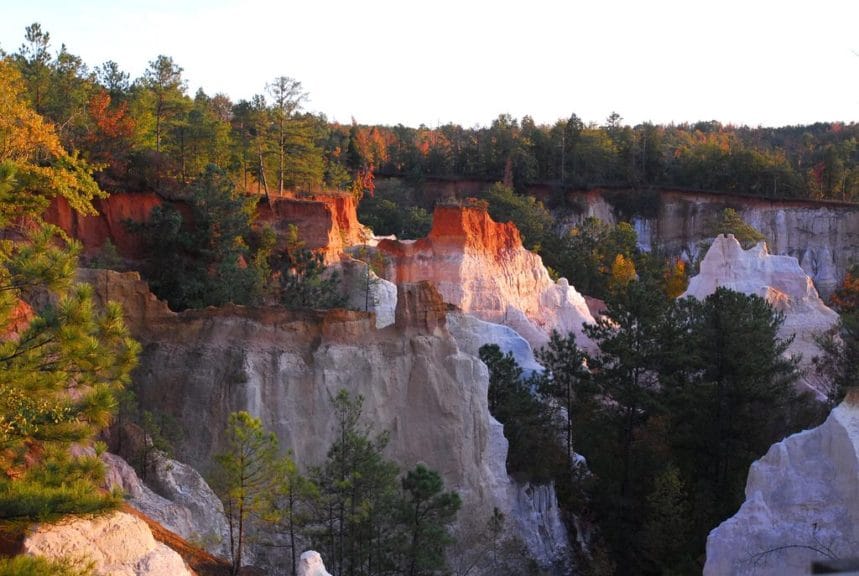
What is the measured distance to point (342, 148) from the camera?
7250 cm

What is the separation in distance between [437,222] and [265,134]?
998 cm

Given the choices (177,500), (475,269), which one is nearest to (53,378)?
(177,500)

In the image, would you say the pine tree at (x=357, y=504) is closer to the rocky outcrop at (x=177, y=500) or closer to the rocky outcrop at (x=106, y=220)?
the rocky outcrop at (x=177, y=500)

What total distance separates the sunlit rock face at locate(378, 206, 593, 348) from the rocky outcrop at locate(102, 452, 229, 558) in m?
20.0

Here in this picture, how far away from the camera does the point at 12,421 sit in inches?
395

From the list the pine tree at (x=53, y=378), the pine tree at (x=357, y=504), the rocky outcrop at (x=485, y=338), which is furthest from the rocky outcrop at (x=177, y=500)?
the rocky outcrop at (x=485, y=338)

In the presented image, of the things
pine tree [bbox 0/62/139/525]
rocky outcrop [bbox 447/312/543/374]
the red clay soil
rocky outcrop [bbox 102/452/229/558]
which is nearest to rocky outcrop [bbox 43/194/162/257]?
rocky outcrop [bbox 447/312/543/374]

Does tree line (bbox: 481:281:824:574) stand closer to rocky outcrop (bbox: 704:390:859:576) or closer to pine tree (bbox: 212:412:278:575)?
rocky outcrop (bbox: 704:390:859:576)

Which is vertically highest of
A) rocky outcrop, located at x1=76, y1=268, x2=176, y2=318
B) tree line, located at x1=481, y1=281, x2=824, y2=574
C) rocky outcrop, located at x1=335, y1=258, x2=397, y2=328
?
rocky outcrop, located at x1=76, y1=268, x2=176, y2=318

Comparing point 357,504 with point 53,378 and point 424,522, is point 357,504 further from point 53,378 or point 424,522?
point 53,378

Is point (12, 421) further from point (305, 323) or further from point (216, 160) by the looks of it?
point (216, 160)

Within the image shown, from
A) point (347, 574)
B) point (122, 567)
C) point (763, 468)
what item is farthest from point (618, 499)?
point (122, 567)

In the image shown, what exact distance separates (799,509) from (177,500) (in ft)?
32.8

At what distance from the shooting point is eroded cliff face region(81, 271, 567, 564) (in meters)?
18.4
